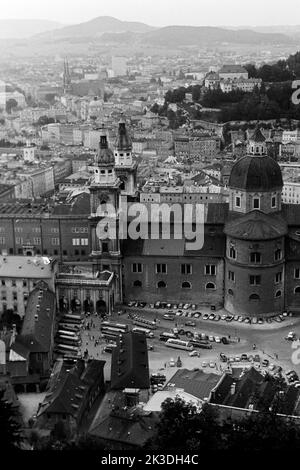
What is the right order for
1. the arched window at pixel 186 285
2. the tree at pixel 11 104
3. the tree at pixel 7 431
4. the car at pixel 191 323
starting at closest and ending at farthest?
the tree at pixel 7 431 → the car at pixel 191 323 → the arched window at pixel 186 285 → the tree at pixel 11 104

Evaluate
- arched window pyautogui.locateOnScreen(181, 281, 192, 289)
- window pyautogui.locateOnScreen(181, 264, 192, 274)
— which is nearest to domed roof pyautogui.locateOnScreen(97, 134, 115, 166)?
window pyautogui.locateOnScreen(181, 264, 192, 274)

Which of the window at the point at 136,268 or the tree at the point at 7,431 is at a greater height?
the tree at the point at 7,431

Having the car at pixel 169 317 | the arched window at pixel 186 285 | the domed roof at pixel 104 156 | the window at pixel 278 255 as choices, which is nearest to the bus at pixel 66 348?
the car at pixel 169 317

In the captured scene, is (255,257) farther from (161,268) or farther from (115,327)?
(115,327)

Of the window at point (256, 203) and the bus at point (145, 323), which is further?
the window at point (256, 203)

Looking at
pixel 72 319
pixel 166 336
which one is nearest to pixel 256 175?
pixel 166 336

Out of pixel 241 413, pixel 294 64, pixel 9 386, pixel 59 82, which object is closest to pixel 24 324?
pixel 9 386

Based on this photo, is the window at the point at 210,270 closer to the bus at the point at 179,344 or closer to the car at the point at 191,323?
the car at the point at 191,323

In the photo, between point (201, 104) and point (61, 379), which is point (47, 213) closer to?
point (61, 379)
